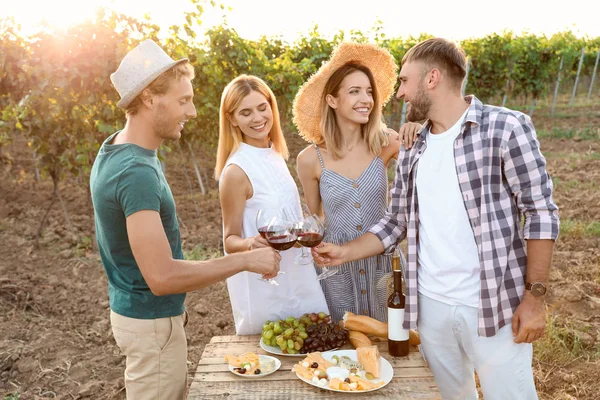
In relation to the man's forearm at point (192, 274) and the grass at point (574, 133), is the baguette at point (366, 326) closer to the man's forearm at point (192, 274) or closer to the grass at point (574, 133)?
the man's forearm at point (192, 274)

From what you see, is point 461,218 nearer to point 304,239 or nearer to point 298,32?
point 304,239

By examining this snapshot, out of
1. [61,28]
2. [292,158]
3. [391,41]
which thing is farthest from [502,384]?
[391,41]

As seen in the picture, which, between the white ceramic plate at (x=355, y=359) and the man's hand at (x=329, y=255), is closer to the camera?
the white ceramic plate at (x=355, y=359)

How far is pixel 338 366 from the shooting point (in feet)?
6.44

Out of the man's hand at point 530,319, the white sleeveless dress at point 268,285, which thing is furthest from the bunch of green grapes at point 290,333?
the man's hand at point 530,319

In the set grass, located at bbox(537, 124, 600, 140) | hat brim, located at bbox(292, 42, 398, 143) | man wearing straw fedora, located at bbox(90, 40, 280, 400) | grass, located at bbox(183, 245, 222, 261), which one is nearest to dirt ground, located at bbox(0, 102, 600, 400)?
grass, located at bbox(183, 245, 222, 261)

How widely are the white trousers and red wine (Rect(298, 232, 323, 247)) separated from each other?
1.82 ft

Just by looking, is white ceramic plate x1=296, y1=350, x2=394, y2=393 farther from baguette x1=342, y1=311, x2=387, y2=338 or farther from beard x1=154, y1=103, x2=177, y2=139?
beard x1=154, y1=103, x2=177, y2=139

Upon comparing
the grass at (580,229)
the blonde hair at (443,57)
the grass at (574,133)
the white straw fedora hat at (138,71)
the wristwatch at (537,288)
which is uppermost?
the white straw fedora hat at (138,71)

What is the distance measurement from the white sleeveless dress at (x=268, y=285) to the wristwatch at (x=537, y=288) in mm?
1080

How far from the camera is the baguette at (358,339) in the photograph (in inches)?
83.2

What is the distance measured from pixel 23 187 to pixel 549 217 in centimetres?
915

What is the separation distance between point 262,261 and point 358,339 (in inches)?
19.7

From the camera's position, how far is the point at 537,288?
2.00 meters
